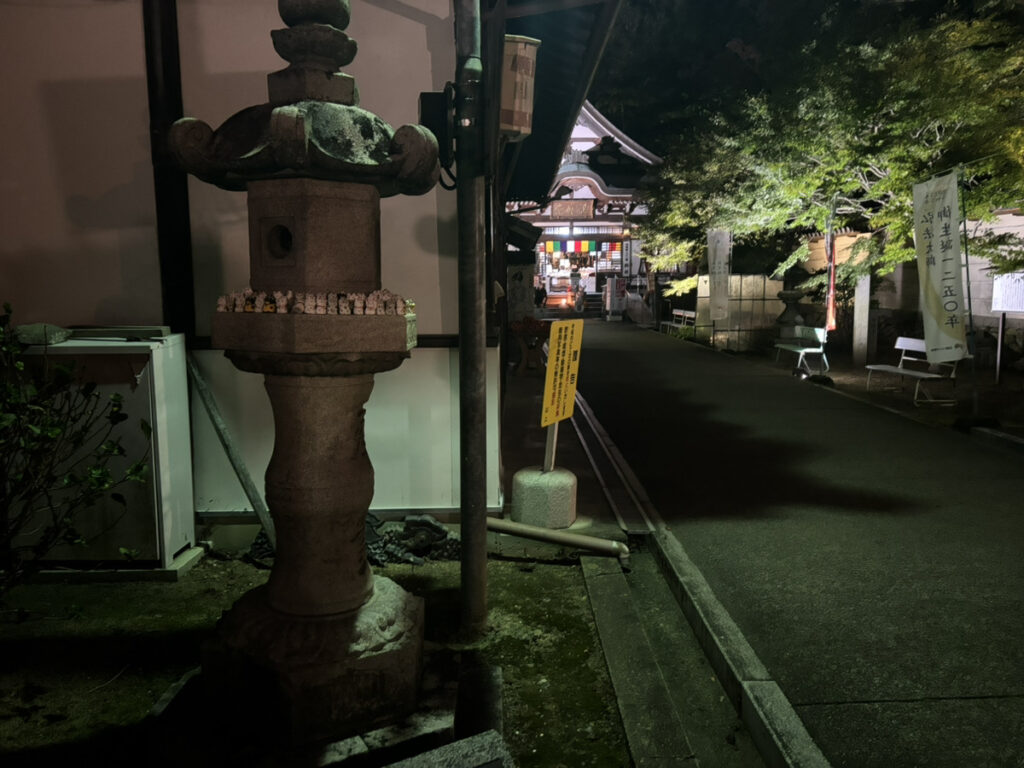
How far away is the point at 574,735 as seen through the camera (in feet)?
12.3

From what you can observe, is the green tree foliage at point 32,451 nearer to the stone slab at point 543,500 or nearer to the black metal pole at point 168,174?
the black metal pole at point 168,174

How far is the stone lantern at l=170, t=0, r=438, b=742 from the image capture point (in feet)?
11.5

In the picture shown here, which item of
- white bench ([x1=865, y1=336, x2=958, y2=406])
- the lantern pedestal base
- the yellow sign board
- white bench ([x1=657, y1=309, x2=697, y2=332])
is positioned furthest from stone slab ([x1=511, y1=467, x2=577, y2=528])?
white bench ([x1=657, y1=309, x2=697, y2=332])

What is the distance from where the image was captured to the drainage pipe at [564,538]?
6.01 metres

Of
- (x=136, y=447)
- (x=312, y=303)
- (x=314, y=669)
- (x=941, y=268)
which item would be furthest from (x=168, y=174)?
(x=941, y=268)

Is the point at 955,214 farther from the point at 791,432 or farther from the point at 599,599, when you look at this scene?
the point at 599,599

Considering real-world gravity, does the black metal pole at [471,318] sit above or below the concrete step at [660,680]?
above

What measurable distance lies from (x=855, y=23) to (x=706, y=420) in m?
9.03

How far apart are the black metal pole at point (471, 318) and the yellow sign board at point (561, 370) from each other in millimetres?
1834

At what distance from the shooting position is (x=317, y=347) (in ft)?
11.3

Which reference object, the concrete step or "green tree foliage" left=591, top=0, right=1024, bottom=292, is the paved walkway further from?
"green tree foliage" left=591, top=0, right=1024, bottom=292

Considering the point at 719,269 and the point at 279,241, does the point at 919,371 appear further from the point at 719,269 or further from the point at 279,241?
the point at 279,241

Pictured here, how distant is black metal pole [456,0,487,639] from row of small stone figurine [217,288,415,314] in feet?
2.87

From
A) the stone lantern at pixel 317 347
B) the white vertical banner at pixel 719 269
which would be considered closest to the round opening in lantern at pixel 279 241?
the stone lantern at pixel 317 347
